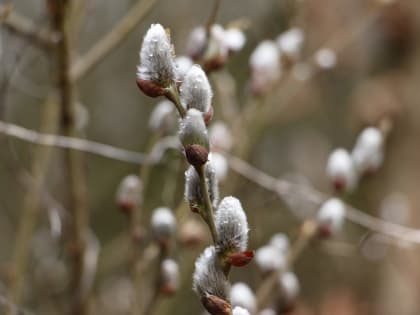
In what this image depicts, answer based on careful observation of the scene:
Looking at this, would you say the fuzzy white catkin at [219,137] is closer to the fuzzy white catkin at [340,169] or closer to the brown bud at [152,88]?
the fuzzy white catkin at [340,169]

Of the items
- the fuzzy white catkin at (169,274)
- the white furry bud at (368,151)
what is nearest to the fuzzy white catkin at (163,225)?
the fuzzy white catkin at (169,274)

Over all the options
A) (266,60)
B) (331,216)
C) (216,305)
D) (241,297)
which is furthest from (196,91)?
(266,60)

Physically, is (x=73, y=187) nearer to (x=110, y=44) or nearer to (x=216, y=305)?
(x=110, y=44)

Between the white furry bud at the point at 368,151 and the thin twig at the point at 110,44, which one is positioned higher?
the thin twig at the point at 110,44

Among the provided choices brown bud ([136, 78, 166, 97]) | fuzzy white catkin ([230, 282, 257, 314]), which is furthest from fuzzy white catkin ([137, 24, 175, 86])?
fuzzy white catkin ([230, 282, 257, 314])

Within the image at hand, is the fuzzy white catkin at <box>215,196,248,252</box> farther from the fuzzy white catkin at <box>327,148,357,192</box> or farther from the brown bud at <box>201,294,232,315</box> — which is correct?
the fuzzy white catkin at <box>327,148,357,192</box>

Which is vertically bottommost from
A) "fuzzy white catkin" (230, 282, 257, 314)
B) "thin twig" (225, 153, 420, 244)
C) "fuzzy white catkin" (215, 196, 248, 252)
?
"fuzzy white catkin" (215, 196, 248, 252)

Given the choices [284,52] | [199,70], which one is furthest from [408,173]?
[199,70]

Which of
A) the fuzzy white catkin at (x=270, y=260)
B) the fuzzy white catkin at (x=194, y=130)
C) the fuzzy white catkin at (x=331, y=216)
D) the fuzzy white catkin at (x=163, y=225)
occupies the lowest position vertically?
the fuzzy white catkin at (x=194, y=130)
